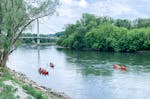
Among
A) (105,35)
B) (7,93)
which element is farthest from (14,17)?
(105,35)

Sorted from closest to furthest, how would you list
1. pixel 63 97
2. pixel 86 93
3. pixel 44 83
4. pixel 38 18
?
pixel 63 97 → pixel 86 93 → pixel 38 18 → pixel 44 83

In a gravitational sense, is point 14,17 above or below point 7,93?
above

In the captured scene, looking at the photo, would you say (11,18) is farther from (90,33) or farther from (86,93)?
(90,33)

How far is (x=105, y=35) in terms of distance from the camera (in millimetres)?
100312

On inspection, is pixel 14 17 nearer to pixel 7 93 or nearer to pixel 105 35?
pixel 7 93

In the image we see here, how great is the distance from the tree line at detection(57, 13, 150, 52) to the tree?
60642 mm

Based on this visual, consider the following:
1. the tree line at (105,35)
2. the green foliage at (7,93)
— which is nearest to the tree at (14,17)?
the green foliage at (7,93)

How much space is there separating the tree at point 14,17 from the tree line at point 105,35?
60.6m

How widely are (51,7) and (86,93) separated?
23.6ft

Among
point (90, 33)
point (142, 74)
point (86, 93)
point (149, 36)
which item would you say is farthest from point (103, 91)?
point (90, 33)

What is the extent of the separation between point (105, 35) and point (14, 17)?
7590cm

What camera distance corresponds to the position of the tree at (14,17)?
25.7 meters

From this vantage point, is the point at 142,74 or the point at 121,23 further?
the point at 121,23

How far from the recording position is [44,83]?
101ft
